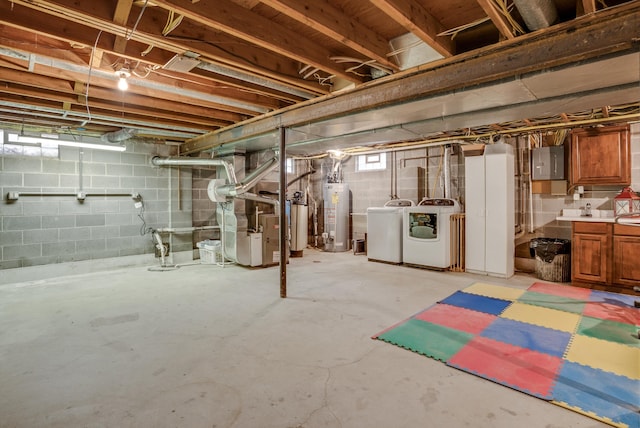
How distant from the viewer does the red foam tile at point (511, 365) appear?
79.7 inches

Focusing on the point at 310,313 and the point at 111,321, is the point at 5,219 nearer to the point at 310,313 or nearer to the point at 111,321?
the point at 111,321

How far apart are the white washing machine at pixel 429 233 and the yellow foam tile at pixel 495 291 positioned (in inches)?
34.8

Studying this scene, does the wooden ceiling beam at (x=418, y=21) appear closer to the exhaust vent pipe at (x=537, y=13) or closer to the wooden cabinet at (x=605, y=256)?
the exhaust vent pipe at (x=537, y=13)

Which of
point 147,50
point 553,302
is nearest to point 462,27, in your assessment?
point 147,50

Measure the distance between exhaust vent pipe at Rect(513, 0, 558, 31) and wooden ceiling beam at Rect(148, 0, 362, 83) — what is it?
138 centimetres

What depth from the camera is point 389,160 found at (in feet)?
22.5

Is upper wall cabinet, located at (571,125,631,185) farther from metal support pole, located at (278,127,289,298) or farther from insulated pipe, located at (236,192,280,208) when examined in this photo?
insulated pipe, located at (236,192,280,208)

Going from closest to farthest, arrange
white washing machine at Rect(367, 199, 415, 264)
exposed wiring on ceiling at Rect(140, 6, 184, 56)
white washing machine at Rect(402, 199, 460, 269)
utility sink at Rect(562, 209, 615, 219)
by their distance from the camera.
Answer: exposed wiring on ceiling at Rect(140, 6, 184, 56) → utility sink at Rect(562, 209, 615, 219) → white washing machine at Rect(402, 199, 460, 269) → white washing machine at Rect(367, 199, 415, 264)

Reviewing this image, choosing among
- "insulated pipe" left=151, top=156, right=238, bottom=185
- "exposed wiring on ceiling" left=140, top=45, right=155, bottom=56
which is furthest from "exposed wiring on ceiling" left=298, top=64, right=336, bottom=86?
"insulated pipe" left=151, top=156, right=238, bottom=185

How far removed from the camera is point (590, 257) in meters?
4.14

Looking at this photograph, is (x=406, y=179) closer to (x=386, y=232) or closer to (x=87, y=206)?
(x=386, y=232)

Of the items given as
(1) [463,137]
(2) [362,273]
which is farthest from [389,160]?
(2) [362,273]

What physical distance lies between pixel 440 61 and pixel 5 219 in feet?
19.5

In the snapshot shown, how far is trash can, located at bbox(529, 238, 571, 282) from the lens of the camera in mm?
4504
